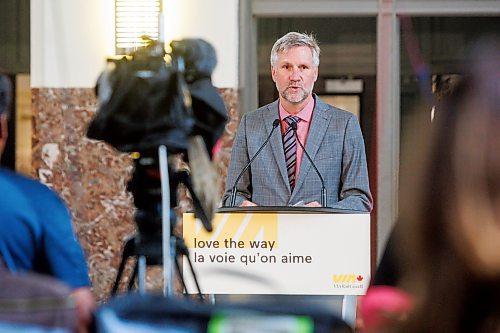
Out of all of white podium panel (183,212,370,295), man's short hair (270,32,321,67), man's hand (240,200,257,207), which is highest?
man's short hair (270,32,321,67)

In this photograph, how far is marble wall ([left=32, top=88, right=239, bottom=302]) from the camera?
6.86 m

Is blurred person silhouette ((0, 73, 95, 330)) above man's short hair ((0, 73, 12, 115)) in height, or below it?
below

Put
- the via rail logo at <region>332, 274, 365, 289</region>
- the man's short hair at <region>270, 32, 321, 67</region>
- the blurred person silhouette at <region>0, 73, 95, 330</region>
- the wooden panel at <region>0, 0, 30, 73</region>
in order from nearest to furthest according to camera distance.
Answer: the blurred person silhouette at <region>0, 73, 95, 330</region>, the via rail logo at <region>332, 274, 365, 289</region>, the man's short hair at <region>270, 32, 321, 67</region>, the wooden panel at <region>0, 0, 30, 73</region>

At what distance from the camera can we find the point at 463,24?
6.95 metres

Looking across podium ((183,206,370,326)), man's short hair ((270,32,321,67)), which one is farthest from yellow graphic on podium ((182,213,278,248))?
man's short hair ((270,32,321,67))

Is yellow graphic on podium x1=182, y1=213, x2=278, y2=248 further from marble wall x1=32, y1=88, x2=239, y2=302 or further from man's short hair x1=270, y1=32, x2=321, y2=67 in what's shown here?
marble wall x1=32, y1=88, x2=239, y2=302

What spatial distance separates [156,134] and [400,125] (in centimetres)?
417

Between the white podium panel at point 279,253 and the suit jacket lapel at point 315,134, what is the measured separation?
25cm

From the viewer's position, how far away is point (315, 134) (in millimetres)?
5824

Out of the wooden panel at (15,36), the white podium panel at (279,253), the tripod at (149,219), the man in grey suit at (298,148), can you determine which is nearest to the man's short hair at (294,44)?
the man in grey suit at (298,148)

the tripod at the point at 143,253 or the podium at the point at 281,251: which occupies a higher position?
the tripod at the point at 143,253

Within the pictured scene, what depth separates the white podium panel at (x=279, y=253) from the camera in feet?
18.1

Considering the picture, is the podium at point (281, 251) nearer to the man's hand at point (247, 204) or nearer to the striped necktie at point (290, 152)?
the man's hand at point (247, 204)

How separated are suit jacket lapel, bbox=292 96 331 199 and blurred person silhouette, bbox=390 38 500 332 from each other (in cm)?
361
